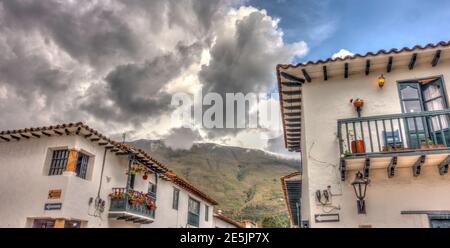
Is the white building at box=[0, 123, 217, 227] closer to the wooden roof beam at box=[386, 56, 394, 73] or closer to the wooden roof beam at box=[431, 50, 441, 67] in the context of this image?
the wooden roof beam at box=[386, 56, 394, 73]

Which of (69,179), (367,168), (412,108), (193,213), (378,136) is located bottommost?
(367,168)

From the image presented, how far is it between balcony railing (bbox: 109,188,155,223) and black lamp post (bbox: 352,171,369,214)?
12.8 m

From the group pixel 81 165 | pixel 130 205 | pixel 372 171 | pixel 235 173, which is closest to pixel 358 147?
pixel 372 171

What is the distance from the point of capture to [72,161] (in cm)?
1583

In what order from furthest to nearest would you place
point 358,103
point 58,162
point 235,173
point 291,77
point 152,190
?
point 235,173, point 152,190, point 58,162, point 291,77, point 358,103

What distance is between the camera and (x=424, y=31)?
10.6 metres

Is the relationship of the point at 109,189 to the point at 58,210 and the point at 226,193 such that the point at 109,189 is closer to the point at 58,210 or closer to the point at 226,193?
the point at 58,210

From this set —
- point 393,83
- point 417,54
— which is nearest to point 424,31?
point 417,54

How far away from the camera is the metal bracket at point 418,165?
28.2 ft

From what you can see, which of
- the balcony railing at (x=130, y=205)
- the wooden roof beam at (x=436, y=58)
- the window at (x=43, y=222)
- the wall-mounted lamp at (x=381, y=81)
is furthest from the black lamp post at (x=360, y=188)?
the window at (x=43, y=222)

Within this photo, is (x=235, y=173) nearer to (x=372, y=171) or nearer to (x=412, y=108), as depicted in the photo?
(x=412, y=108)

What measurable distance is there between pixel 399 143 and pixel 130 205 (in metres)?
14.2

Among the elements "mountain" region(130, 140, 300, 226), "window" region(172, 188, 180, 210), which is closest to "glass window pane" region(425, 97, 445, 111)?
"window" region(172, 188, 180, 210)

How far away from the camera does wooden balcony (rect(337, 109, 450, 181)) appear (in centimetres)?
859
